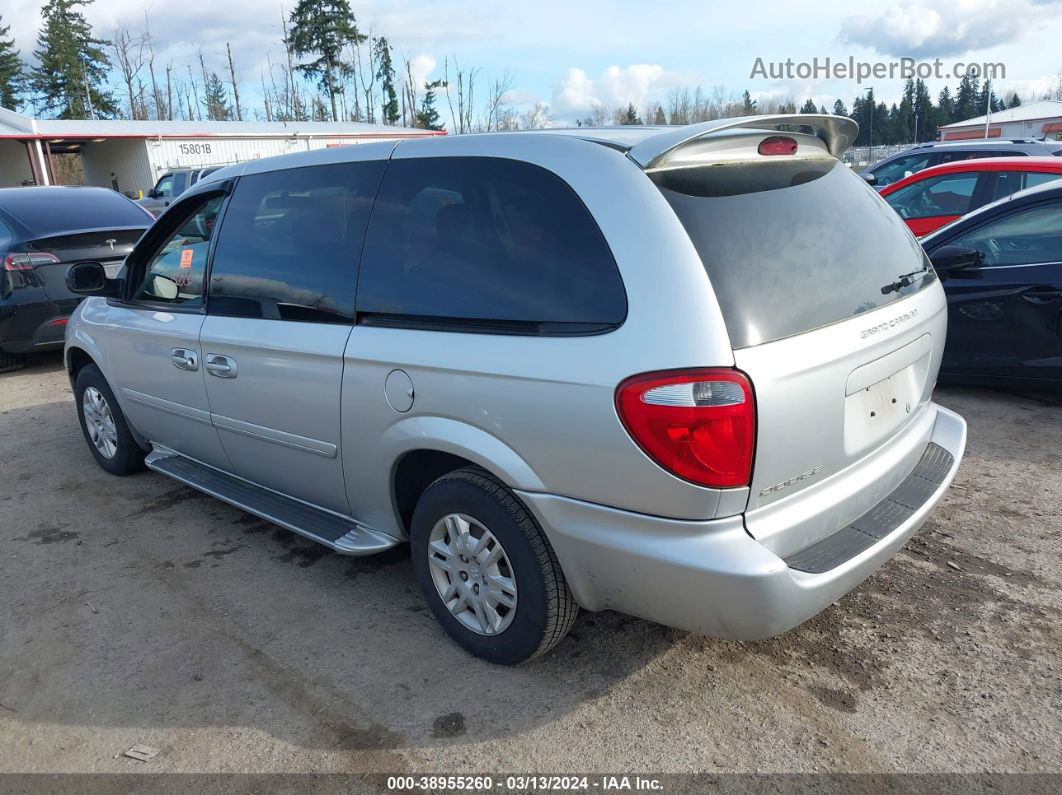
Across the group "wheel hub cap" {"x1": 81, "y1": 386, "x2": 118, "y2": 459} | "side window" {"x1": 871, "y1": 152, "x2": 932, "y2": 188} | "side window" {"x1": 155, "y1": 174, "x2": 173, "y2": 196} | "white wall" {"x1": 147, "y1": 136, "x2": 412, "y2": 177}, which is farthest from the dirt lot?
"white wall" {"x1": 147, "y1": 136, "x2": 412, "y2": 177}

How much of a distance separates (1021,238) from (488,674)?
4.75 meters

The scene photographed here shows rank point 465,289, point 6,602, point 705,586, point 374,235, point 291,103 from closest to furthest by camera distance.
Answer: point 705,586
point 465,289
point 374,235
point 6,602
point 291,103

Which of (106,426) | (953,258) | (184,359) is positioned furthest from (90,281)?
(953,258)

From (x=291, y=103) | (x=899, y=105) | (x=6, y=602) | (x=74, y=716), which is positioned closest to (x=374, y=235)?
(x=74, y=716)

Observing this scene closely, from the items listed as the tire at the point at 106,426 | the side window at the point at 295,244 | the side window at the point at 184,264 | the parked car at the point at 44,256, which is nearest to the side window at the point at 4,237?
the parked car at the point at 44,256

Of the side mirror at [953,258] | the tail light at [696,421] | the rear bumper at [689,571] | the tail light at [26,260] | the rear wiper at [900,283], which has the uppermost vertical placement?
the rear wiper at [900,283]

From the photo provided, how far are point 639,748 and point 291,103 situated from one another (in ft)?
210

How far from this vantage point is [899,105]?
85.4m

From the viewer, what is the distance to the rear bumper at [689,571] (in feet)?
7.64

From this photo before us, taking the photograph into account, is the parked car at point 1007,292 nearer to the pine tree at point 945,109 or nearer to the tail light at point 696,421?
the tail light at point 696,421

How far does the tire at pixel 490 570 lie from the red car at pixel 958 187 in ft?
22.3

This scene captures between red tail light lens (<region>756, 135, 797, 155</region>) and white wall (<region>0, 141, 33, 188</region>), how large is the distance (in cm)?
4473

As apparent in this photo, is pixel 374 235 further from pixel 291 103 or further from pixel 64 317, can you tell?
pixel 291 103

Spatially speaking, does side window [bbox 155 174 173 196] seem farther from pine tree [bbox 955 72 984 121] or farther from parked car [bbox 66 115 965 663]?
pine tree [bbox 955 72 984 121]
